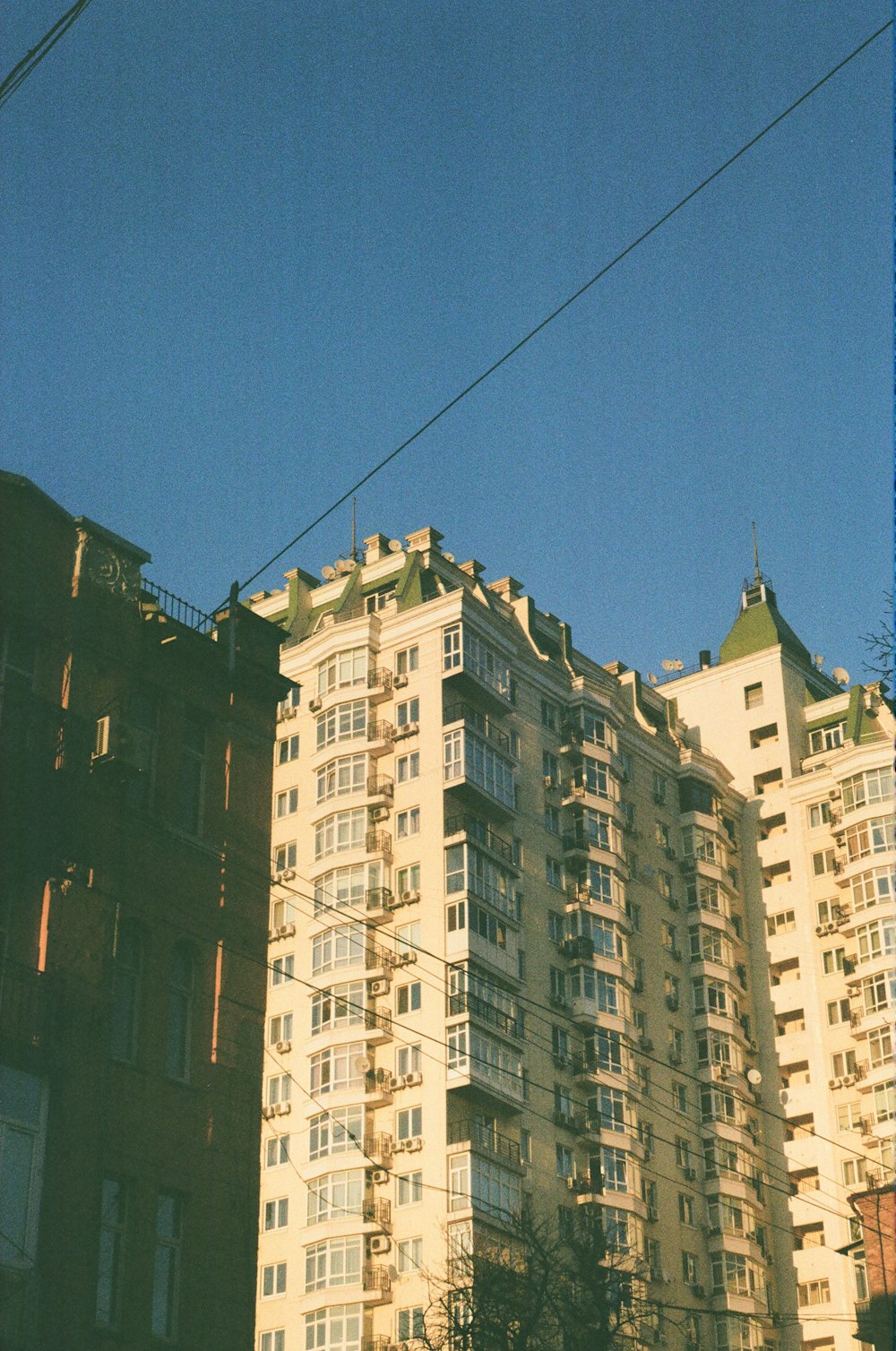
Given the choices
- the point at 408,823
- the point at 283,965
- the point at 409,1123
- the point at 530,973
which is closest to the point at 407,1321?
the point at 409,1123

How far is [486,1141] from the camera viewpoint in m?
58.7

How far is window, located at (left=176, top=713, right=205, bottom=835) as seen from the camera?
2669 centimetres

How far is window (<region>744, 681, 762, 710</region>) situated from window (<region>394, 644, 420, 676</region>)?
23.4 m

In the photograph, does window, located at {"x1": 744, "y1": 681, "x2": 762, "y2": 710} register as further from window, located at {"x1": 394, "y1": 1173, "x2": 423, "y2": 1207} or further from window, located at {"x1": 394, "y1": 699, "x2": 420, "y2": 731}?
window, located at {"x1": 394, "y1": 1173, "x2": 423, "y2": 1207}

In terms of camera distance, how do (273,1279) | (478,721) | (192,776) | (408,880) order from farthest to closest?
1. (478,721)
2. (408,880)
3. (273,1279)
4. (192,776)

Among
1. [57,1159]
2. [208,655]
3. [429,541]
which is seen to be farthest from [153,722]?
[429,541]

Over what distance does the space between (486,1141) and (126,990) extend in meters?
36.1

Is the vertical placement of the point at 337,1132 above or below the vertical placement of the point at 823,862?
below

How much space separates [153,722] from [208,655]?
1578 millimetres

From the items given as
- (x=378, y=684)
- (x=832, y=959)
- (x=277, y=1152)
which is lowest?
(x=277, y=1152)

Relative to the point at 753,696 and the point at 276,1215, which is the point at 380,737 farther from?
the point at 753,696

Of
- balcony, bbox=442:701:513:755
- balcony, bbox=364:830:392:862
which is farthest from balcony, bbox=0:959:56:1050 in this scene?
balcony, bbox=442:701:513:755

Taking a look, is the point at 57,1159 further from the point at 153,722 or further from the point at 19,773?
the point at 153,722

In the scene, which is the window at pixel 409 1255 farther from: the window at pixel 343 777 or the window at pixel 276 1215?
the window at pixel 343 777
